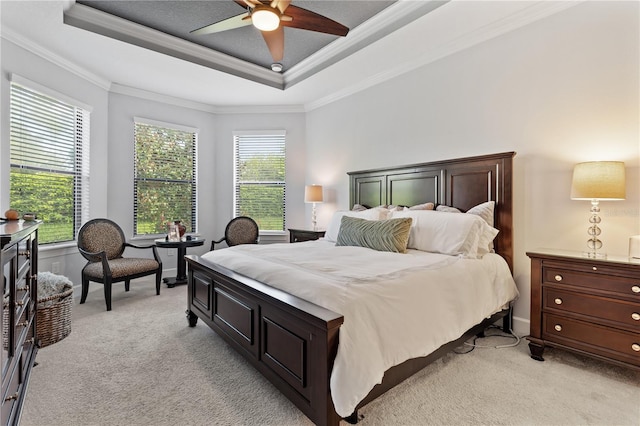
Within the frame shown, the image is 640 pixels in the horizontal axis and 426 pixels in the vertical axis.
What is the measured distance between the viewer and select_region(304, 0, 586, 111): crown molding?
2645 mm

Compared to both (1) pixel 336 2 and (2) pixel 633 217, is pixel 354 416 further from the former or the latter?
(1) pixel 336 2

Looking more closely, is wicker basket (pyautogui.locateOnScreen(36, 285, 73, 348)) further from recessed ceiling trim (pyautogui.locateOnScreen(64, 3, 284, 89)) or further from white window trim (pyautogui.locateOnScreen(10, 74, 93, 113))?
recessed ceiling trim (pyautogui.locateOnScreen(64, 3, 284, 89))

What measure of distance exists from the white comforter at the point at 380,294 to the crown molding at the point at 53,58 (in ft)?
9.95

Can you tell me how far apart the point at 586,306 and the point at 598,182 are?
0.87 meters

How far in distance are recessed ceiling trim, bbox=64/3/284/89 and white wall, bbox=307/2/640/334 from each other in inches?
79.8

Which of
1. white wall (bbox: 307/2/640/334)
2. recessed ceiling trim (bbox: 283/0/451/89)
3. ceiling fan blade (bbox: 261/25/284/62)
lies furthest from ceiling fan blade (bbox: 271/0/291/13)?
white wall (bbox: 307/2/640/334)

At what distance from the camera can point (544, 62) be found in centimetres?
270

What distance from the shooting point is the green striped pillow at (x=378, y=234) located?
267cm

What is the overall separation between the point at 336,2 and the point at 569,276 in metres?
3.01

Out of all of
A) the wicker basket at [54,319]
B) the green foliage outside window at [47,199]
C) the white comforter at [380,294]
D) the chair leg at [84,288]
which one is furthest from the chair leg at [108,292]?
the white comforter at [380,294]

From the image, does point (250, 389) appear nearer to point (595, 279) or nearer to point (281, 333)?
point (281, 333)

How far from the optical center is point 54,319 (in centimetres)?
255

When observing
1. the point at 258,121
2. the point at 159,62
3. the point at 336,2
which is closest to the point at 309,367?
the point at 336,2

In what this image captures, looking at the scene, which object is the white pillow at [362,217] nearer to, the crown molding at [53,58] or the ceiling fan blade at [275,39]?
the ceiling fan blade at [275,39]
